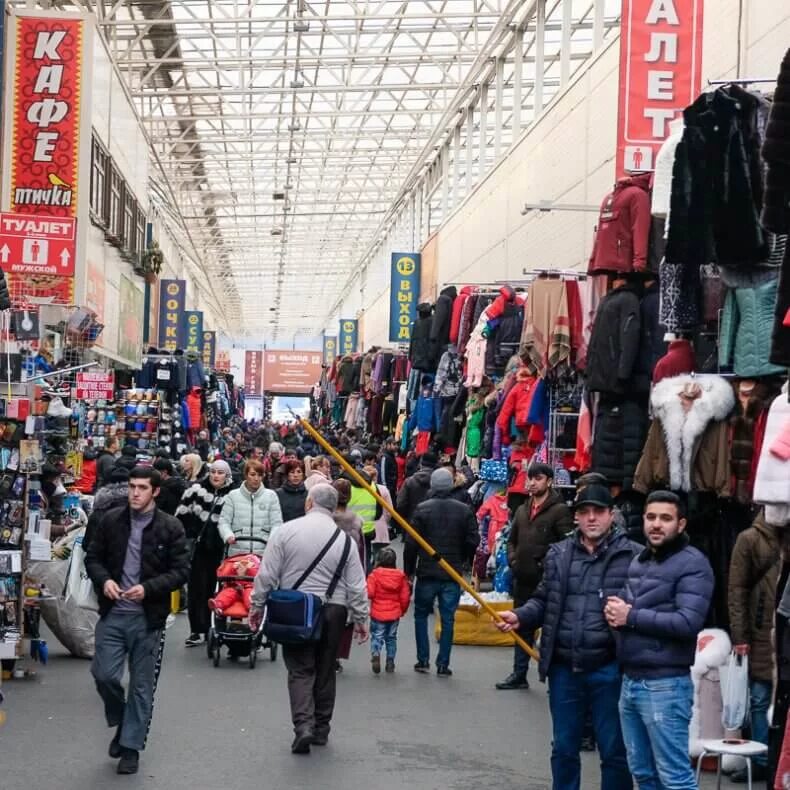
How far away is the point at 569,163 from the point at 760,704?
37.2 ft

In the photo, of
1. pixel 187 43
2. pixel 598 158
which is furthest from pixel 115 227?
pixel 598 158

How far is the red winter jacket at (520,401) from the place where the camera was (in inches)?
545

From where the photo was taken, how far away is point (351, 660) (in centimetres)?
1280

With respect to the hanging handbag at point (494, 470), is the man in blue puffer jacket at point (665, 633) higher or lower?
lower

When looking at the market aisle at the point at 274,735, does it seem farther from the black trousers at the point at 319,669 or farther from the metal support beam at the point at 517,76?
the metal support beam at the point at 517,76

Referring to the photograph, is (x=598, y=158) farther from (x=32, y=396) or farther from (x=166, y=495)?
(x=32, y=396)

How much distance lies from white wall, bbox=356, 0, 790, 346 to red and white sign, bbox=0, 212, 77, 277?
6.00 m

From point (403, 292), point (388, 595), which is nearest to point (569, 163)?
point (388, 595)

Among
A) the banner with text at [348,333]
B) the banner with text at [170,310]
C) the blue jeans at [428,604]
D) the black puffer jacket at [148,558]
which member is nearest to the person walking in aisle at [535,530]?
the blue jeans at [428,604]

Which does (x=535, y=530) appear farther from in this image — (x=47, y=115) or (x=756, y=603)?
(x=47, y=115)

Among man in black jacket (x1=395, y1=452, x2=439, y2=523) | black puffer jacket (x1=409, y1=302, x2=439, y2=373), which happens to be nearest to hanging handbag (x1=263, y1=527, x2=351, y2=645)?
man in black jacket (x1=395, y1=452, x2=439, y2=523)

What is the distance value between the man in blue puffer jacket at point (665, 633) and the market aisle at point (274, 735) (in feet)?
6.56

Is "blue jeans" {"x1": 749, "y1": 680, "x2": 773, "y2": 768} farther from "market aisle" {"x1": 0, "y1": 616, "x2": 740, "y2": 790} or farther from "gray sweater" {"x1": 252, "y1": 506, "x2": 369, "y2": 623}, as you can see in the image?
"gray sweater" {"x1": 252, "y1": 506, "x2": 369, "y2": 623}

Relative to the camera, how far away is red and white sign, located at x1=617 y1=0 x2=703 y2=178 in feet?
37.6
